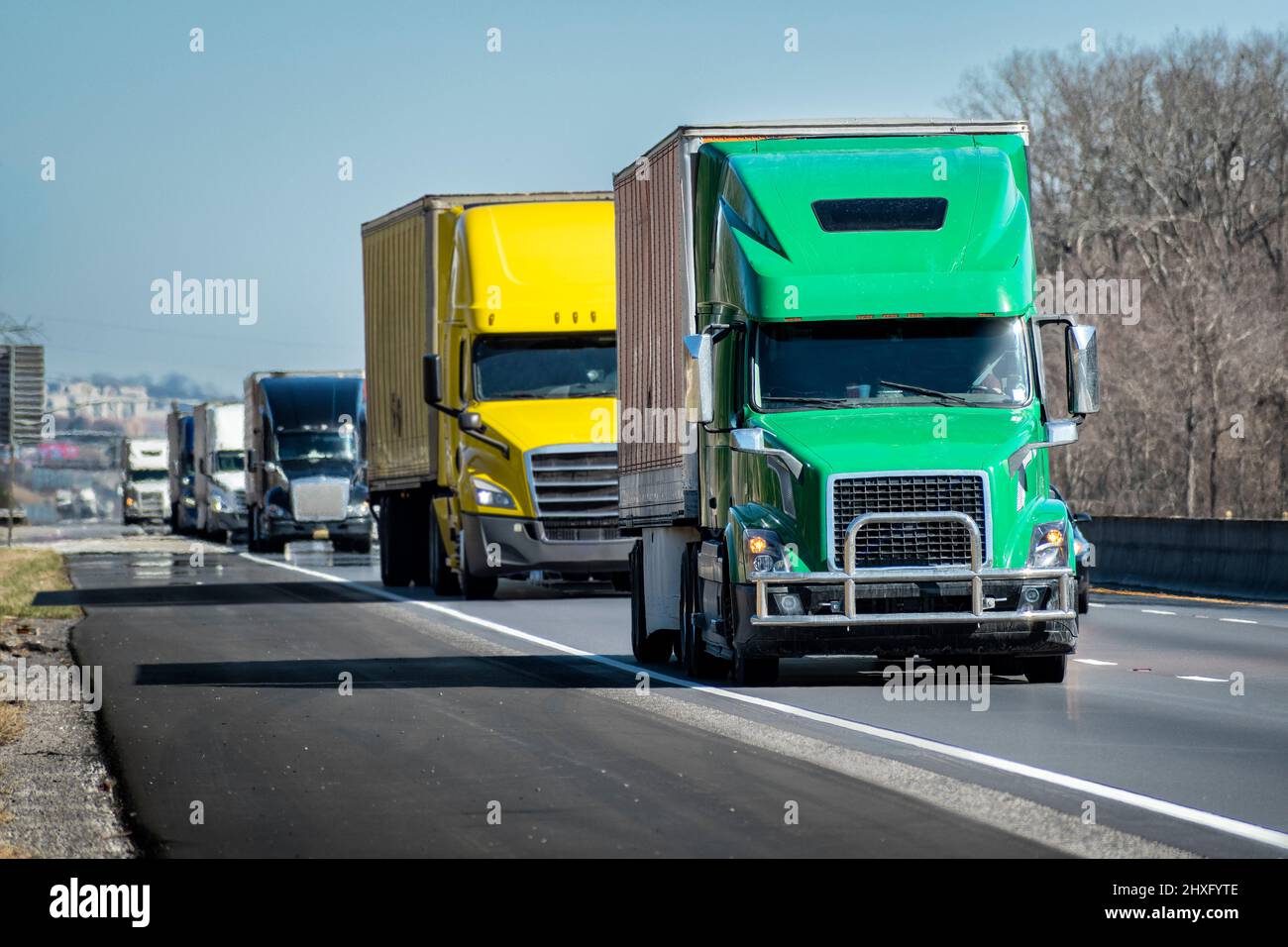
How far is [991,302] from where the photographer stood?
16.1m

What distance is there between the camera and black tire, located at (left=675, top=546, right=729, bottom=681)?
57.2ft

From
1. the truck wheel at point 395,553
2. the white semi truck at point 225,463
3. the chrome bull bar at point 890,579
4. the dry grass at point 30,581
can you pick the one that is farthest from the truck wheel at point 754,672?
the white semi truck at point 225,463

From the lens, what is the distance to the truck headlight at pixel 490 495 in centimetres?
2791

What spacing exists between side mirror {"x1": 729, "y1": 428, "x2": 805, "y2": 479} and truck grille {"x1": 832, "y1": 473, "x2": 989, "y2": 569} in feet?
1.44

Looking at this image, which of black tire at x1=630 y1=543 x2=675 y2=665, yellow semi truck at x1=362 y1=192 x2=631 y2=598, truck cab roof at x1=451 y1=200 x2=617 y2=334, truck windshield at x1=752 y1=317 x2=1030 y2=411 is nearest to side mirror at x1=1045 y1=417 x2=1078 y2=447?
truck windshield at x1=752 y1=317 x2=1030 y2=411

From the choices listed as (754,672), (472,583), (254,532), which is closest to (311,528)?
(254,532)

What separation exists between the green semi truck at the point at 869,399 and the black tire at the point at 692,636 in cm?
5

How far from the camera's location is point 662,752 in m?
12.5

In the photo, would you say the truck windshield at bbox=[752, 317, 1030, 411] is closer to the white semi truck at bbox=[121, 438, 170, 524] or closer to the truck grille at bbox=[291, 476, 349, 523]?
the truck grille at bbox=[291, 476, 349, 523]

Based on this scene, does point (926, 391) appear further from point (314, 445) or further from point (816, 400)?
point (314, 445)

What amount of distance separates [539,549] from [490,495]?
858mm
